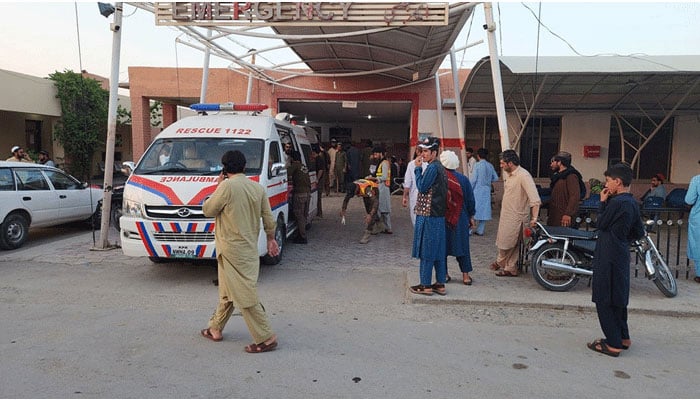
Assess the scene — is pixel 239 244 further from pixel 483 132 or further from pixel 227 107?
pixel 483 132

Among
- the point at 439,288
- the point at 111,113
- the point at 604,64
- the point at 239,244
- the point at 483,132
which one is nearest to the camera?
the point at 239,244

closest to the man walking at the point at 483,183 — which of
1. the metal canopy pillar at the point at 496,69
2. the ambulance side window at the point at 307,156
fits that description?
the metal canopy pillar at the point at 496,69

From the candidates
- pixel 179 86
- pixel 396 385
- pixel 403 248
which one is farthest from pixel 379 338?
pixel 179 86

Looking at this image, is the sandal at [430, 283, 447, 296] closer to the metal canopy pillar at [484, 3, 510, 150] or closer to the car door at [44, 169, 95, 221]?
the metal canopy pillar at [484, 3, 510, 150]

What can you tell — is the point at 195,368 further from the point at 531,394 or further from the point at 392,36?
the point at 392,36

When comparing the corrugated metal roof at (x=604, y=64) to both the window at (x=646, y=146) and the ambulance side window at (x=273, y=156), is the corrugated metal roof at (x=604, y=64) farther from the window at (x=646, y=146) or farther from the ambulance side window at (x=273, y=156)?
the ambulance side window at (x=273, y=156)

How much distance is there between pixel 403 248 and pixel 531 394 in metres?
5.37

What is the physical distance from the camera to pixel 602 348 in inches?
173

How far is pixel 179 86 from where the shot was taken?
15.6 metres

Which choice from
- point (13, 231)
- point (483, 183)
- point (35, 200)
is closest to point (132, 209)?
point (13, 231)

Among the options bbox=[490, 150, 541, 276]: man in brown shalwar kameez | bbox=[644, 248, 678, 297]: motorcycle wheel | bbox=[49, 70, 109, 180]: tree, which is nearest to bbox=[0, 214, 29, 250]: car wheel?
bbox=[490, 150, 541, 276]: man in brown shalwar kameez

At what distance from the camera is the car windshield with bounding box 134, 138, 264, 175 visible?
22.4ft

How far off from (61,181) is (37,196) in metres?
0.85

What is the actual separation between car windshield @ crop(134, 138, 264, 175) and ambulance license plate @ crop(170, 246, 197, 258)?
1.12m
